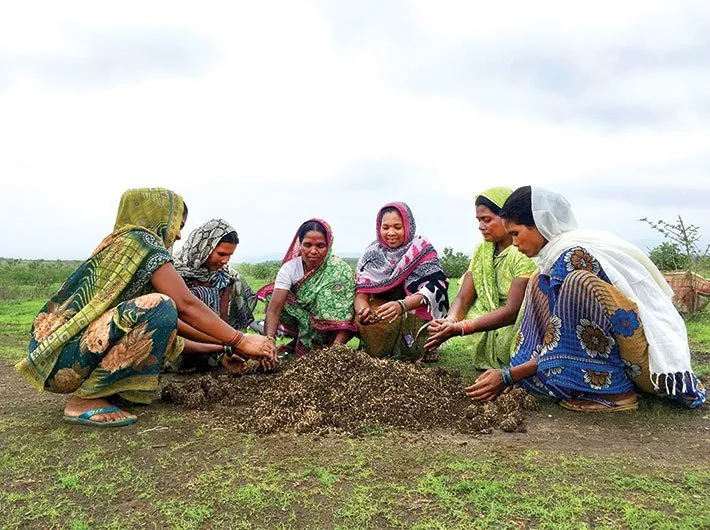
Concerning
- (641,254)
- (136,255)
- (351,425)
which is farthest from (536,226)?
(136,255)

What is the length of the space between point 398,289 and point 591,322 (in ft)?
6.96

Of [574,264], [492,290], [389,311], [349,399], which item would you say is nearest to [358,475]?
[349,399]

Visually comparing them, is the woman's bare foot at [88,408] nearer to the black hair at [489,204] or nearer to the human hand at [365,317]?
the human hand at [365,317]

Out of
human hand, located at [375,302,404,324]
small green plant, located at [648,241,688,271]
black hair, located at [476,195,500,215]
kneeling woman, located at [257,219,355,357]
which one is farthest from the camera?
small green plant, located at [648,241,688,271]

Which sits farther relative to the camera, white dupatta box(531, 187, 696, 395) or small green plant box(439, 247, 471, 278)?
small green plant box(439, 247, 471, 278)

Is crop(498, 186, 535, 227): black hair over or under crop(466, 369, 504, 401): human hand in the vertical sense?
over

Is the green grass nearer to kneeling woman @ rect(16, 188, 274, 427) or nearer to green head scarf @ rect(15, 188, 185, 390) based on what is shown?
kneeling woman @ rect(16, 188, 274, 427)

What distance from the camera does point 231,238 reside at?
4.80 m

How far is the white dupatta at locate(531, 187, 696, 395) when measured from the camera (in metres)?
3.42

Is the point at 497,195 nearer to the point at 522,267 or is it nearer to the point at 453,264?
the point at 522,267

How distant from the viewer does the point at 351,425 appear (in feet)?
11.1

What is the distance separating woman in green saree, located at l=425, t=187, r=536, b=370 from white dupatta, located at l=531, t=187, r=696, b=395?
692 millimetres

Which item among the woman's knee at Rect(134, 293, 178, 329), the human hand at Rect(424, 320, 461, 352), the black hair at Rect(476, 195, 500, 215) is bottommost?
→ the human hand at Rect(424, 320, 461, 352)

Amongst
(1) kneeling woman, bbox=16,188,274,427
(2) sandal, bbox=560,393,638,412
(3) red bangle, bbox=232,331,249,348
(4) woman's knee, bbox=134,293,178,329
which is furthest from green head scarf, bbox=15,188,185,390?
(2) sandal, bbox=560,393,638,412
